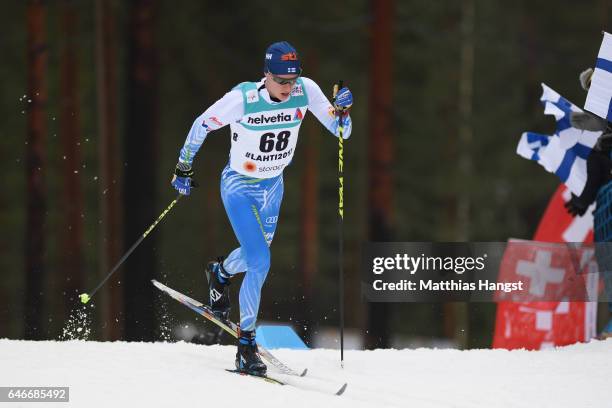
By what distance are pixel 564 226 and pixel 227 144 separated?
15.6m

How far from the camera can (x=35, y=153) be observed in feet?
48.1

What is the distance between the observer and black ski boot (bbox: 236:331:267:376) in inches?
261

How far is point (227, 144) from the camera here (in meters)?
24.1

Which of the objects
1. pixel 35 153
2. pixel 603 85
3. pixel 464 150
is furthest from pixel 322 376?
pixel 464 150

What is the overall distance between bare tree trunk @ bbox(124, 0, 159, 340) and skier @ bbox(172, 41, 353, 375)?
5774 mm

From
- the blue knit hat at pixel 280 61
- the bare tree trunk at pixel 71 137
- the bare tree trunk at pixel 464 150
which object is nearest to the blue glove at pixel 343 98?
the blue knit hat at pixel 280 61

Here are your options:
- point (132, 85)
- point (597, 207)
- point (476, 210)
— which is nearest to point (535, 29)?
point (476, 210)

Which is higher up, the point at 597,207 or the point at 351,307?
the point at 597,207

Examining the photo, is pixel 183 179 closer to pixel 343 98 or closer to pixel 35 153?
pixel 343 98

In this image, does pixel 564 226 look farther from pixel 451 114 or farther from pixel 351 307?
pixel 351 307

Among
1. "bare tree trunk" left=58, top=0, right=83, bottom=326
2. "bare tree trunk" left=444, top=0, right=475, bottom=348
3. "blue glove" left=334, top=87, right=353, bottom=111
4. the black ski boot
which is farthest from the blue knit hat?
"bare tree trunk" left=444, top=0, right=475, bottom=348

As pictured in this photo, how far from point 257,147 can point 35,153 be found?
904 centimetres

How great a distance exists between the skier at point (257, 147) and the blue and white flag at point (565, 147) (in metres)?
2.89

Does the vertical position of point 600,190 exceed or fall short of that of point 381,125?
it falls short
